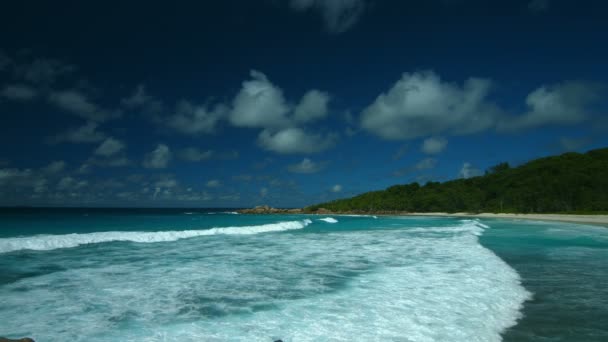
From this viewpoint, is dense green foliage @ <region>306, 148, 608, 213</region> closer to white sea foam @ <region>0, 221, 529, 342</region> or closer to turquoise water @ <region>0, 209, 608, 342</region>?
turquoise water @ <region>0, 209, 608, 342</region>

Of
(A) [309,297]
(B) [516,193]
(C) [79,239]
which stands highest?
(B) [516,193]

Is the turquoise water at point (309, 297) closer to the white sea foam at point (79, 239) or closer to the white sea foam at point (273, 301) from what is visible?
the white sea foam at point (273, 301)

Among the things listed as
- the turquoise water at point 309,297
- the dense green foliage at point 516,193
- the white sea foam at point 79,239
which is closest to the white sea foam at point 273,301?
the turquoise water at point 309,297

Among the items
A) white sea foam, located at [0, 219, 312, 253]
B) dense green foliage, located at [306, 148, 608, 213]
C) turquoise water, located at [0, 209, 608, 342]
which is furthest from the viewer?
dense green foliage, located at [306, 148, 608, 213]

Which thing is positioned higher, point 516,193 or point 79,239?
point 516,193

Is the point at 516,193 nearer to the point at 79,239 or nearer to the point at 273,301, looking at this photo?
the point at 79,239

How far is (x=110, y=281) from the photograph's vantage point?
9.18 m

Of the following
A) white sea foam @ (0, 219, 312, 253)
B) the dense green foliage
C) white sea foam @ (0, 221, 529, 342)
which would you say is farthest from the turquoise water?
the dense green foliage

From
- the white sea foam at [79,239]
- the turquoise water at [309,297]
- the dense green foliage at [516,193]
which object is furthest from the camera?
the dense green foliage at [516,193]

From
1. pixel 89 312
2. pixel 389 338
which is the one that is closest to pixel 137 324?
pixel 89 312

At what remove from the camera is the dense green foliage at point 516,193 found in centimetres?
7038

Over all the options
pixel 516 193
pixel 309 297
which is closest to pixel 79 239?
pixel 309 297

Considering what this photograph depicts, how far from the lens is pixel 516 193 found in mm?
79250

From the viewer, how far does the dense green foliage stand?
7038 cm
